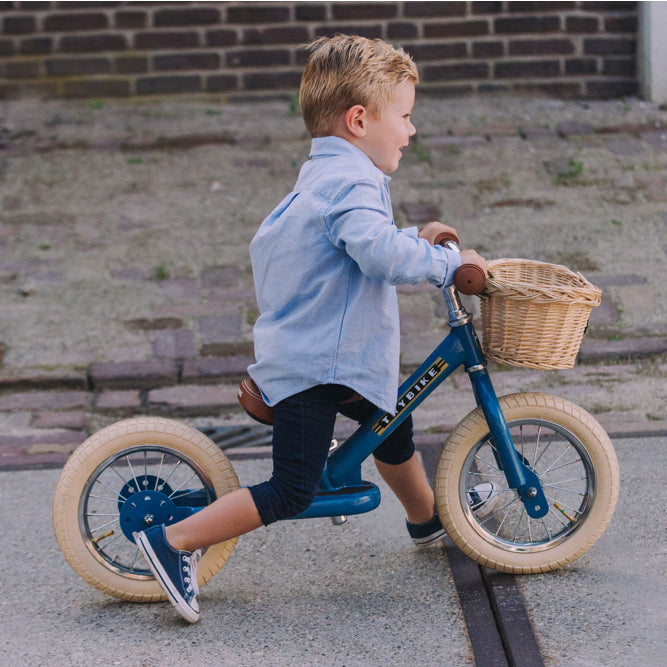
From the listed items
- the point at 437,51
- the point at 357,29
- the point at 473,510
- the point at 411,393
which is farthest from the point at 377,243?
the point at 437,51

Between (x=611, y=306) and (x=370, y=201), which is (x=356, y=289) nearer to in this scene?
(x=370, y=201)

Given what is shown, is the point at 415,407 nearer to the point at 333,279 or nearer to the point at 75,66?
the point at 333,279

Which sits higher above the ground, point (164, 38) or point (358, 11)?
point (358, 11)

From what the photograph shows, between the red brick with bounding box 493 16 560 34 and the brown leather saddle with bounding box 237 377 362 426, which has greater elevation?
the red brick with bounding box 493 16 560 34

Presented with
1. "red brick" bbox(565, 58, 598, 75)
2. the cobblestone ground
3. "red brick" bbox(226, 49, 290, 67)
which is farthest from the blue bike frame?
"red brick" bbox(565, 58, 598, 75)

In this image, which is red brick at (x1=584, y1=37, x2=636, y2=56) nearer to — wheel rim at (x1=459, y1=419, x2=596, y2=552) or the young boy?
wheel rim at (x1=459, y1=419, x2=596, y2=552)

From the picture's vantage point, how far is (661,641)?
2703mm

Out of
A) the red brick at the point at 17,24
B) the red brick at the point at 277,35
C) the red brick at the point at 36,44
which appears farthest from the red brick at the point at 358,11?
the red brick at the point at 17,24

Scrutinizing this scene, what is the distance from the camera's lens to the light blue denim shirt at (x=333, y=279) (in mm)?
2619

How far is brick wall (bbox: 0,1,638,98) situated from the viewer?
714 cm

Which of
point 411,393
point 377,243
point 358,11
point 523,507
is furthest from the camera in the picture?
point 358,11

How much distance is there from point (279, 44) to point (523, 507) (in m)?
4.94

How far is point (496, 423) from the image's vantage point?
295 centimetres

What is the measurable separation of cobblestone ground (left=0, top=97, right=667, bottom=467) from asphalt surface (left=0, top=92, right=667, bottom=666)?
0.05 feet
